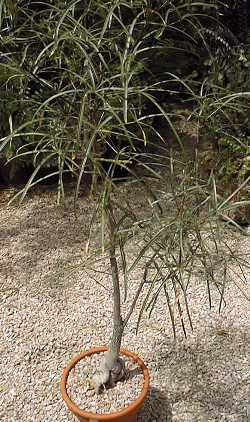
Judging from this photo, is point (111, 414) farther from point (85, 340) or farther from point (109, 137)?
point (109, 137)

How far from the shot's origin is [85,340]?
242 centimetres

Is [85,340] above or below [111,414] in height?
below

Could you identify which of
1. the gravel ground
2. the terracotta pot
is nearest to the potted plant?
the terracotta pot

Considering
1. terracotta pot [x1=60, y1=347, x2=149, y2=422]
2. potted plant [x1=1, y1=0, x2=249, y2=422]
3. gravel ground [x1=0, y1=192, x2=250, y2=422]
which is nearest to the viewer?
potted plant [x1=1, y1=0, x2=249, y2=422]

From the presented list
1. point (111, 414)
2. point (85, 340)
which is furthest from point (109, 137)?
point (85, 340)

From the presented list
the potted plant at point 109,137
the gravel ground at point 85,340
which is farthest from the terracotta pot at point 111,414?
the gravel ground at point 85,340

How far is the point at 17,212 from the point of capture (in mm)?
3482

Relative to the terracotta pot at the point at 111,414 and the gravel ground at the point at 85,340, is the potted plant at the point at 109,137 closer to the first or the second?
the terracotta pot at the point at 111,414

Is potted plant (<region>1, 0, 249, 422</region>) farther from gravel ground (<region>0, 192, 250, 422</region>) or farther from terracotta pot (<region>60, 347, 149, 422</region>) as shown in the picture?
gravel ground (<region>0, 192, 250, 422</region>)

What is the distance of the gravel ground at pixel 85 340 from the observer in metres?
2.10

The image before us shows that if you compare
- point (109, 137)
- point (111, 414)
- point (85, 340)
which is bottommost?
point (85, 340)

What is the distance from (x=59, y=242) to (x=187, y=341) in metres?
1.08

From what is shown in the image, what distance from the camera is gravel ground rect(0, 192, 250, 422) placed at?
2.10m

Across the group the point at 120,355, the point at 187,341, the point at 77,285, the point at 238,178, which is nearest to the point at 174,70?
the point at 238,178
